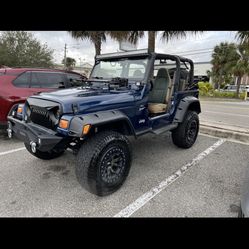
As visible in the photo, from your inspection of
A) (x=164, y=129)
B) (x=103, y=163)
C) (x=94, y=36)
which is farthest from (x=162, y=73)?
(x=94, y=36)

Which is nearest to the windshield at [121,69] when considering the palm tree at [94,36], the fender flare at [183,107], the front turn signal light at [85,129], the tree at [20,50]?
the fender flare at [183,107]

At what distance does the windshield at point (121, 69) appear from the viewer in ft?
11.2

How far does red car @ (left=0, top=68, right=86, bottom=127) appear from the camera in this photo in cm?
448

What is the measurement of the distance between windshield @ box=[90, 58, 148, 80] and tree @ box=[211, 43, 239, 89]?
24.6 metres

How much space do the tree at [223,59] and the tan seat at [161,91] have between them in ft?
77.8

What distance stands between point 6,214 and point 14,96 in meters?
3.05

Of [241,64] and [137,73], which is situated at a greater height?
[241,64]

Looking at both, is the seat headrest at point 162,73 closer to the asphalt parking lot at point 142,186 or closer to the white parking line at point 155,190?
the asphalt parking lot at point 142,186

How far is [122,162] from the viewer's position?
2799 mm

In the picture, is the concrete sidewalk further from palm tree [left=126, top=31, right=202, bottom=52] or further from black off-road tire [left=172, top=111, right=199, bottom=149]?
palm tree [left=126, top=31, right=202, bottom=52]

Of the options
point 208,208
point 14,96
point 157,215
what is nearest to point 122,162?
point 157,215

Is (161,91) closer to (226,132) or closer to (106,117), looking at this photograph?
(106,117)

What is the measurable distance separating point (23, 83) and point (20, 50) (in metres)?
21.4

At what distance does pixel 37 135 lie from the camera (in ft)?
7.91
